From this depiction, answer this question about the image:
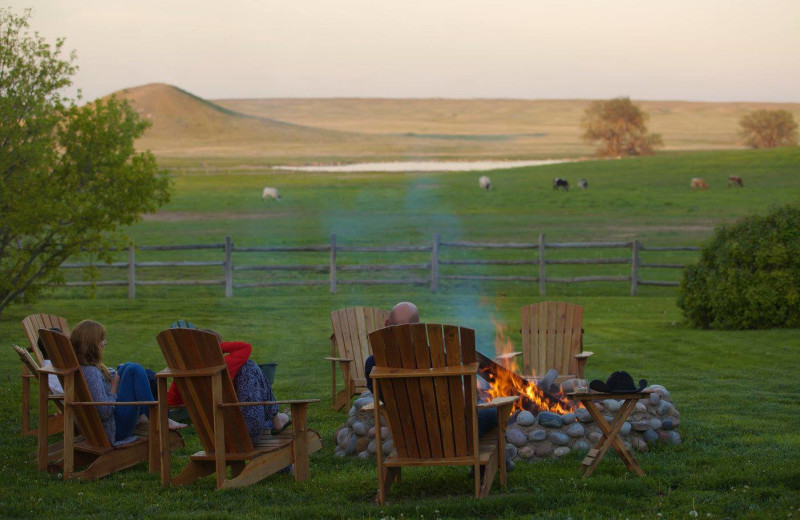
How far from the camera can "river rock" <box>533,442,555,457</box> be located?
22.7ft

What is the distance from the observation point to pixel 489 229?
37719mm

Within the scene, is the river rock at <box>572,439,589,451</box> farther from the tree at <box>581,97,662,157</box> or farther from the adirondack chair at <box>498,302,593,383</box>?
the tree at <box>581,97,662,157</box>

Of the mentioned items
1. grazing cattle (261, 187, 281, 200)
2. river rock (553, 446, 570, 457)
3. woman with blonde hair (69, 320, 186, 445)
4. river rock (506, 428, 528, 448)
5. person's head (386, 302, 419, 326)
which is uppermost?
person's head (386, 302, 419, 326)

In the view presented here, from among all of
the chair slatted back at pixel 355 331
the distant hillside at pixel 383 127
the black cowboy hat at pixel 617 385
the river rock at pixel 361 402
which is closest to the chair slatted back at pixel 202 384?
the river rock at pixel 361 402

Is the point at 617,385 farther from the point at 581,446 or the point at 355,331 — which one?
the point at 355,331

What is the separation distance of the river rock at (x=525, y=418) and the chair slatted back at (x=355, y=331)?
2.62 m

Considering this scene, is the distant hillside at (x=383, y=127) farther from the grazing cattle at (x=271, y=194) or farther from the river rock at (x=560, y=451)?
the river rock at (x=560, y=451)

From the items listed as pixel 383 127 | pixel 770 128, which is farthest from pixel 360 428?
pixel 383 127

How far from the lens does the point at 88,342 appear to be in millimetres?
6727

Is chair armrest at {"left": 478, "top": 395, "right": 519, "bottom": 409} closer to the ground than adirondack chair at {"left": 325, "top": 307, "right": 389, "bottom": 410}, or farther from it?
farther from it

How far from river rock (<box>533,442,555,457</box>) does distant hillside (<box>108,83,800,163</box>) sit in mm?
95409

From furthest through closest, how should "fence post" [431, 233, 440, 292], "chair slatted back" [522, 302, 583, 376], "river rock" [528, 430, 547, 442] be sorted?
"fence post" [431, 233, 440, 292] < "chair slatted back" [522, 302, 583, 376] < "river rock" [528, 430, 547, 442]

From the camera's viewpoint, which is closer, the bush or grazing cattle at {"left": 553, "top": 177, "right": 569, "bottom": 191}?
the bush

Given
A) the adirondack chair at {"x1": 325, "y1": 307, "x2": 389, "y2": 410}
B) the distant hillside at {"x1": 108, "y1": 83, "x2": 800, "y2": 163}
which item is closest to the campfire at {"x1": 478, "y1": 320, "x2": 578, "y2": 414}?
the adirondack chair at {"x1": 325, "y1": 307, "x2": 389, "y2": 410}
